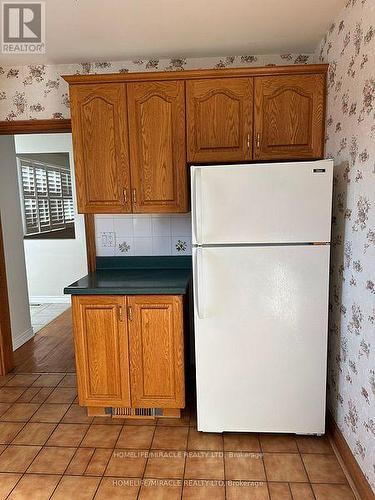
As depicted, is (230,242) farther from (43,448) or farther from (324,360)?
(43,448)

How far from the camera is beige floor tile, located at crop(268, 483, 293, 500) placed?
1798mm

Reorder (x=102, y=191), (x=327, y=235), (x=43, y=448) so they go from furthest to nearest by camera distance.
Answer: (x=102, y=191) < (x=43, y=448) < (x=327, y=235)

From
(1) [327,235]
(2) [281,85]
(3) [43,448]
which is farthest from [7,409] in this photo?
(2) [281,85]

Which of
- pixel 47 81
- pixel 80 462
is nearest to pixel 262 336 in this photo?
pixel 80 462

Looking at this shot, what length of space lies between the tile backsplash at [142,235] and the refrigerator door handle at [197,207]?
0.86 metres

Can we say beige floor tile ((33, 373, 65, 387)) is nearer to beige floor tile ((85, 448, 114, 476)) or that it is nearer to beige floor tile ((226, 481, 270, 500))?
beige floor tile ((85, 448, 114, 476))

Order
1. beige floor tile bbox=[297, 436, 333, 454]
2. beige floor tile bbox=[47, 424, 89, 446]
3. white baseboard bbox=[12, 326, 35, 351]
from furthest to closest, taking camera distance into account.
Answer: white baseboard bbox=[12, 326, 35, 351] → beige floor tile bbox=[47, 424, 89, 446] → beige floor tile bbox=[297, 436, 333, 454]

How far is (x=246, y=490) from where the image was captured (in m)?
1.84

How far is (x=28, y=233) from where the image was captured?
519cm

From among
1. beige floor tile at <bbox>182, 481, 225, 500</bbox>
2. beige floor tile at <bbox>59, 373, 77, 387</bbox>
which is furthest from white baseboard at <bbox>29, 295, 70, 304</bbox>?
beige floor tile at <bbox>182, 481, 225, 500</bbox>

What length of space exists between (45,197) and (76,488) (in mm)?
4215

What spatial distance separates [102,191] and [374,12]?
5.72 feet

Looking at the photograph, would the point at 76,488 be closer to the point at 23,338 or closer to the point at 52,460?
the point at 52,460

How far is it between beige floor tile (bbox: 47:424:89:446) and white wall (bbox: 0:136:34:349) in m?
1.51
